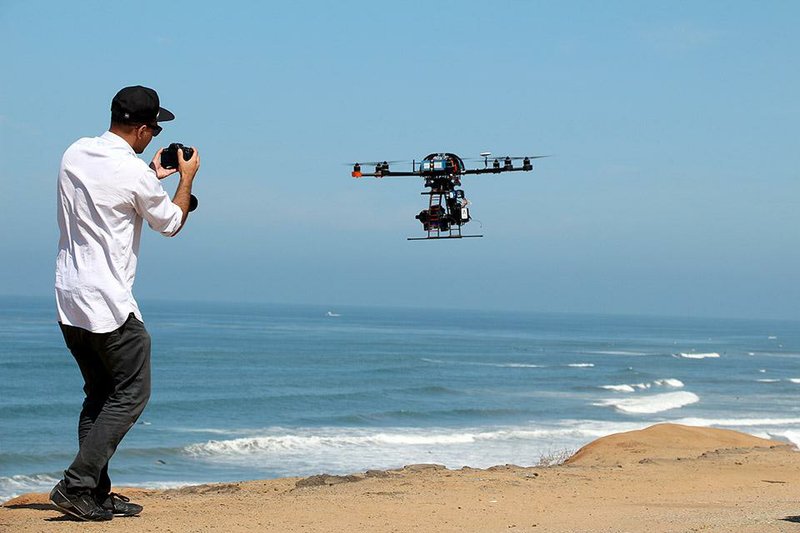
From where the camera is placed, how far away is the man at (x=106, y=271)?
5.53 metres

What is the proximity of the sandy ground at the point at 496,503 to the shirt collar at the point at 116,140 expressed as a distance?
6.60 ft

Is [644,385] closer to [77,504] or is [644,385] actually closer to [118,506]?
[118,506]

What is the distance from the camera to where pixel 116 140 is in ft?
19.0

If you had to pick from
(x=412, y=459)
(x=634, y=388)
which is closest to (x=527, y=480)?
(x=412, y=459)

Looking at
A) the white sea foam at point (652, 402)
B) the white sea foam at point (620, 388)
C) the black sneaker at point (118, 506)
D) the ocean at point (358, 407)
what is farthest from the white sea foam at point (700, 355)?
the black sneaker at point (118, 506)

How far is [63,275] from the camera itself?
5.57 meters

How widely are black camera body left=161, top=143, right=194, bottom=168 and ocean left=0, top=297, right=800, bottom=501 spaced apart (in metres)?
9.06

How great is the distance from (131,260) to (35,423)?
104ft

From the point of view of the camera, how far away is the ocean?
1062 inches

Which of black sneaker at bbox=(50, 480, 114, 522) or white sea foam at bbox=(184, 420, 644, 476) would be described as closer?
black sneaker at bbox=(50, 480, 114, 522)

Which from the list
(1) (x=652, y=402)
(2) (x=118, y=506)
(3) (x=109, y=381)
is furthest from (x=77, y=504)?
(1) (x=652, y=402)

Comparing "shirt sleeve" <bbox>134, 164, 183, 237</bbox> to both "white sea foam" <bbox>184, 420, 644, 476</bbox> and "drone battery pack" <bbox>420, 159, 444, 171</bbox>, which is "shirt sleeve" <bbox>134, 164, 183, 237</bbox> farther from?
"white sea foam" <bbox>184, 420, 644, 476</bbox>

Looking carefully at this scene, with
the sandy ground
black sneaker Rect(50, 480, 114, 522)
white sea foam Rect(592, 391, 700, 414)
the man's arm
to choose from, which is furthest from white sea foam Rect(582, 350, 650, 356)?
black sneaker Rect(50, 480, 114, 522)

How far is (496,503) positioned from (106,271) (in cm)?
314
